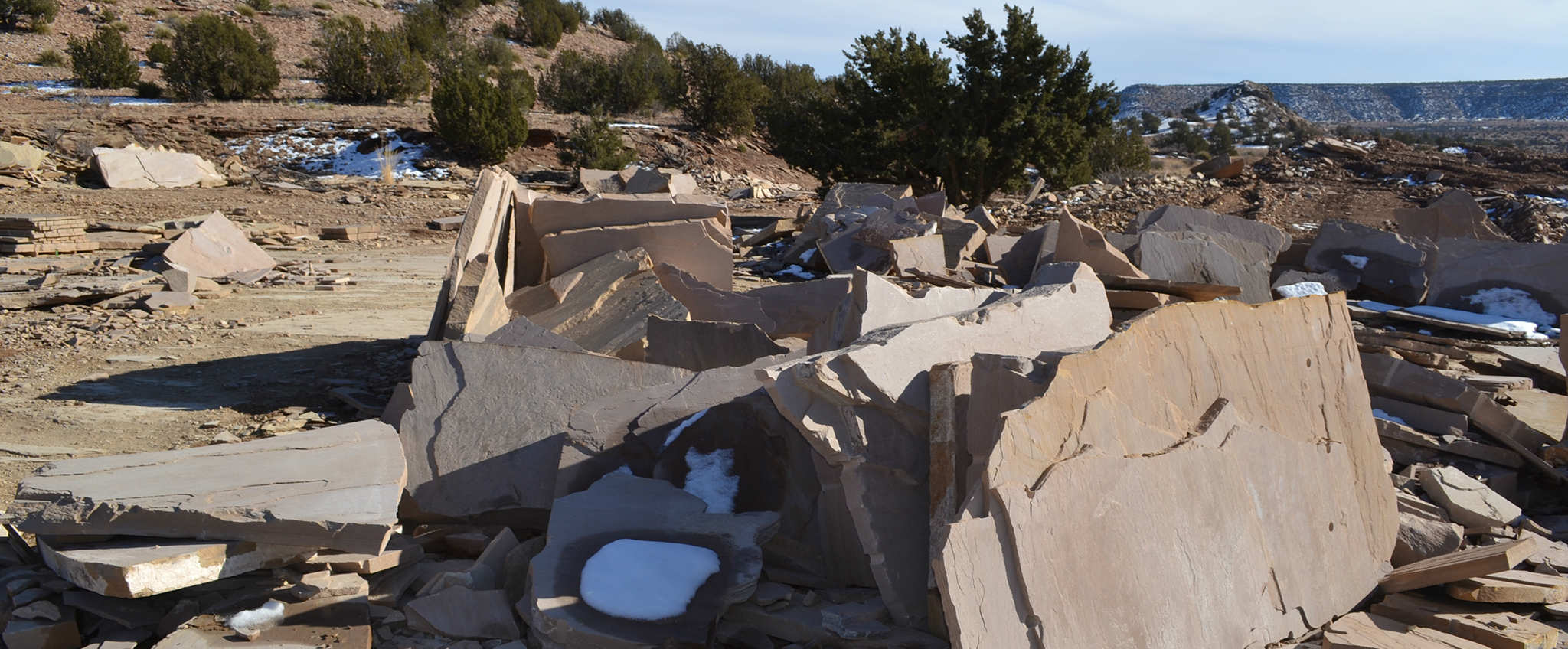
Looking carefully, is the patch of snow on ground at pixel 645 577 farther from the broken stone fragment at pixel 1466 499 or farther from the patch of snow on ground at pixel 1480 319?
the patch of snow on ground at pixel 1480 319

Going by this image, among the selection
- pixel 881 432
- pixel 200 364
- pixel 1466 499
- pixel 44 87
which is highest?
pixel 44 87

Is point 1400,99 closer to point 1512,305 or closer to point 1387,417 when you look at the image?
point 1512,305

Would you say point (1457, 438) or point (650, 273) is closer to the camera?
point (1457, 438)

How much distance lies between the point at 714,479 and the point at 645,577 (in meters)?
0.66

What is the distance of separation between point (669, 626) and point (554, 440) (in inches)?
49.7

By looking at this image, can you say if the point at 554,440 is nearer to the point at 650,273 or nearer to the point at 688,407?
the point at 688,407

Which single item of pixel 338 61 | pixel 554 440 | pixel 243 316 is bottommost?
pixel 243 316

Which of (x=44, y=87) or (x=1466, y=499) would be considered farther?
(x=44, y=87)

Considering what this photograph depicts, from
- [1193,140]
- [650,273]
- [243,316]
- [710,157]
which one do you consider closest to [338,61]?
[710,157]

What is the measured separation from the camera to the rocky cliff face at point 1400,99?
8225cm

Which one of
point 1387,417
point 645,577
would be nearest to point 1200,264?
point 1387,417

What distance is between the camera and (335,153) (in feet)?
60.1

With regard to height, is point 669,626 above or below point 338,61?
below

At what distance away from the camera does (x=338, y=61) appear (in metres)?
22.3
